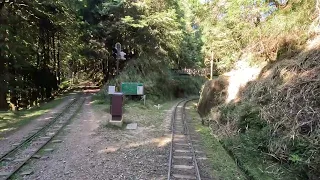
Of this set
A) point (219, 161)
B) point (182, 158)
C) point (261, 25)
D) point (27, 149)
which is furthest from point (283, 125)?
point (27, 149)

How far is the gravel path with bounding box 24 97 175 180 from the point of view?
7.42m

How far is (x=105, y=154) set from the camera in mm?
9109

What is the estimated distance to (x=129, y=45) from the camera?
80.4ft

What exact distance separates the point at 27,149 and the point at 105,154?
269cm

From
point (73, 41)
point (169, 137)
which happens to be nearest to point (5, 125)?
point (169, 137)

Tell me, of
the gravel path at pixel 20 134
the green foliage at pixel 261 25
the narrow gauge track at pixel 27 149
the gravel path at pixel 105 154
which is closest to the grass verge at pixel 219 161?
the gravel path at pixel 105 154

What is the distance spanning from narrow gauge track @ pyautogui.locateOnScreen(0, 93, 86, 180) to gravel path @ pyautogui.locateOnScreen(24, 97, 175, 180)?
382 mm

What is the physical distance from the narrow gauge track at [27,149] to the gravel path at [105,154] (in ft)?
1.25

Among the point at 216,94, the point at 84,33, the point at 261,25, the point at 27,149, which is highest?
the point at 84,33

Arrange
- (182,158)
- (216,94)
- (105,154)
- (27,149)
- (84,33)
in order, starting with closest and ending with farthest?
(182,158) < (105,154) < (27,149) < (216,94) < (84,33)

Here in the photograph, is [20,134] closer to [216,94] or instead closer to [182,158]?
[182,158]

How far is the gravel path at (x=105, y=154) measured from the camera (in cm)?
742

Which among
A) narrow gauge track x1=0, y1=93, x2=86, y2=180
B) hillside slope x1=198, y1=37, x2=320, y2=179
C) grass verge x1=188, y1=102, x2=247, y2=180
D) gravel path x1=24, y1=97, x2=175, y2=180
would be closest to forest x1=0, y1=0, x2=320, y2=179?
hillside slope x1=198, y1=37, x2=320, y2=179

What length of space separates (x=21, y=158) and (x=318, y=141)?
26.3ft
